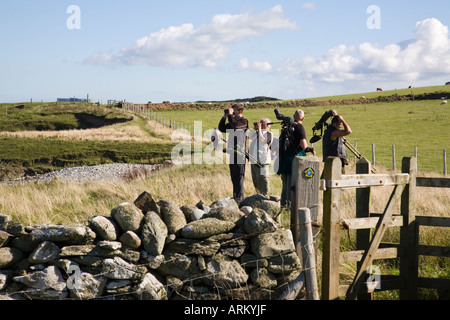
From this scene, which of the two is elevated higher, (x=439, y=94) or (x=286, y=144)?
(x=439, y=94)

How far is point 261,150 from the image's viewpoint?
33.3 ft

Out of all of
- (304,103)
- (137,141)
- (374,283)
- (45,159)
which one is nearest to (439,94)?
(304,103)

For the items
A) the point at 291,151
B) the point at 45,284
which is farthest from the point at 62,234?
the point at 291,151

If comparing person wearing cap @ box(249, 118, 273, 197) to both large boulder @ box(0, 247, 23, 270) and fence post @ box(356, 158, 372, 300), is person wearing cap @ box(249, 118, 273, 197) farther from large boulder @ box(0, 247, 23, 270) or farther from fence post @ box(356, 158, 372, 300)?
large boulder @ box(0, 247, 23, 270)

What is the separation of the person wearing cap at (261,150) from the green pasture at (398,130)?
1550 cm

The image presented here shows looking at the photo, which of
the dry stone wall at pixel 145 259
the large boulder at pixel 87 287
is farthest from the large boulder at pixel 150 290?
the large boulder at pixel 87 287

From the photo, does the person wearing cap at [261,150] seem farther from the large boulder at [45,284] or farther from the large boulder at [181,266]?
the large boulder at [45,284]

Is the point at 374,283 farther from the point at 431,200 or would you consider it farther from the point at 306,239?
the point at 431,200

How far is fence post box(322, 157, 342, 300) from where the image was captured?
509 cm

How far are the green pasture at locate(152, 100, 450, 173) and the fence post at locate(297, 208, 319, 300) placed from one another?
65.7 feet

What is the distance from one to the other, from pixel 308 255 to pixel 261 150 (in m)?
5.39

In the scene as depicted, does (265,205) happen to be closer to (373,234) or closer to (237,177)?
(373,234)
